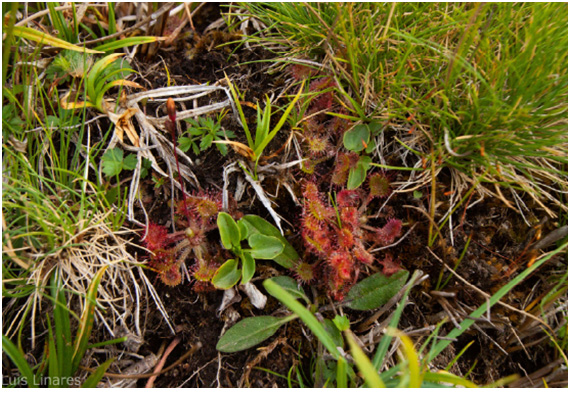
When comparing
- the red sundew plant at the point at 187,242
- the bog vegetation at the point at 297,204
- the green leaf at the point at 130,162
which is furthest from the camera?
the green leaf at the point at 130,162

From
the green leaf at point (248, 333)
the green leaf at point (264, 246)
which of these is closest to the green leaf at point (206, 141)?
the green leaf at point (264, 246)

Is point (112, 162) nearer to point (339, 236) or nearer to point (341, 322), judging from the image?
point (339, 236)

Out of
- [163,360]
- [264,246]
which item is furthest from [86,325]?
[264,246]

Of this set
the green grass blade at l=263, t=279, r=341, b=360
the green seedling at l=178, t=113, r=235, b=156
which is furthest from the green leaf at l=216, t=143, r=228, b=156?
the green grass blade at l=263, t=279, r=341, b=360

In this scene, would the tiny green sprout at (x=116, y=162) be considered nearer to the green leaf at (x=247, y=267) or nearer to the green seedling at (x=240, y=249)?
the green seedling at (x=240, y=249)

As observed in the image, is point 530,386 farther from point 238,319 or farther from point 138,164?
point 138,164

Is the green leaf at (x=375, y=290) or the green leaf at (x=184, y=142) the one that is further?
the green leaf at (x=184, y=142)
